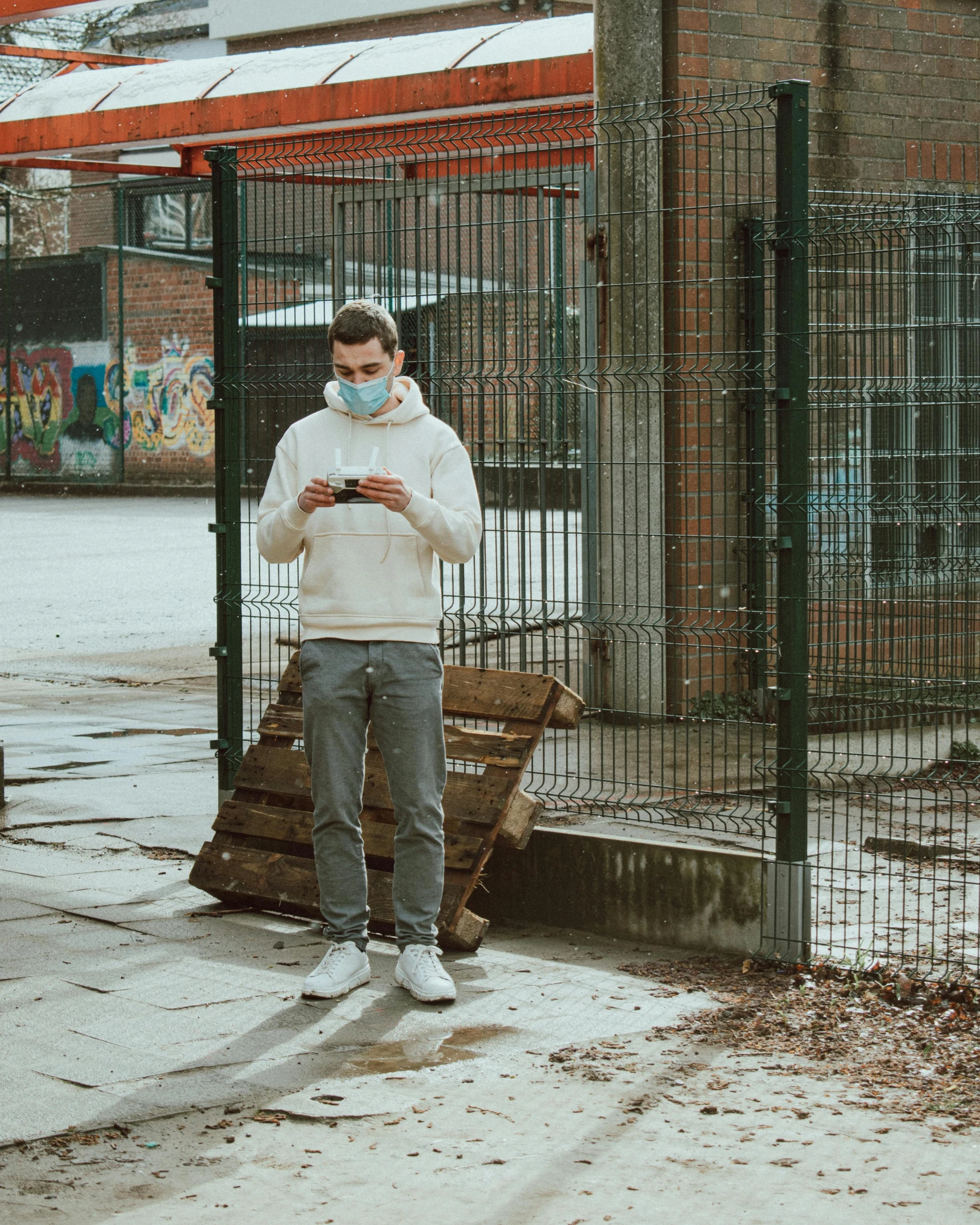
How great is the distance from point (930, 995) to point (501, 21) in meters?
33.9

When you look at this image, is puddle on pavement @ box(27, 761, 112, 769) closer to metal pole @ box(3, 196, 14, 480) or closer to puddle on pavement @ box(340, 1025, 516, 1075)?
puddle on pavement @ box(340, 1025, 516, 1075)

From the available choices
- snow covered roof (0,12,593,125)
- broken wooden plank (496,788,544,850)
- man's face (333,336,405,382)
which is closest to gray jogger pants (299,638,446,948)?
broken wooden plank (496,788,544,850)

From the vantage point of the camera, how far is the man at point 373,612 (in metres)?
4.99

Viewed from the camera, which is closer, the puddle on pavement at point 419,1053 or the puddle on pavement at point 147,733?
the puddle on pavement at point 419,1053

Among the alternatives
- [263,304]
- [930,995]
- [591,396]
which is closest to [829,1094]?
[930,995]

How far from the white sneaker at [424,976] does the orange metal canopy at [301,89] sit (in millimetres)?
8822

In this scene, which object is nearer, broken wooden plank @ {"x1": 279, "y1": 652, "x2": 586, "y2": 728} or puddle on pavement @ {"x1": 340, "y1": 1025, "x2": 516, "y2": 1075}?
puddle on pavement @ {"x1": 340, "y1": 1025, "x2": 516, "y2": 1075}

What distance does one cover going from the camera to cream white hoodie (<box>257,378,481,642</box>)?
16.4 feet

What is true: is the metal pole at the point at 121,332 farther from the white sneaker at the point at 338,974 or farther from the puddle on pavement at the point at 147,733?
the white sneaker at the point at 338,974

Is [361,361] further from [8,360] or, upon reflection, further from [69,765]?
[8,360]

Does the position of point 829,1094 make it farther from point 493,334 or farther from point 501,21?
point 501,21

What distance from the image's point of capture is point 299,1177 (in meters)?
3.76

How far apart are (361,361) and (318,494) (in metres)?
0.42

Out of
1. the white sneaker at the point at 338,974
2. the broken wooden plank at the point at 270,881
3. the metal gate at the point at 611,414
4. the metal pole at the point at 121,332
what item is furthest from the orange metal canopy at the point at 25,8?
the metal pole at the point at 121,332
